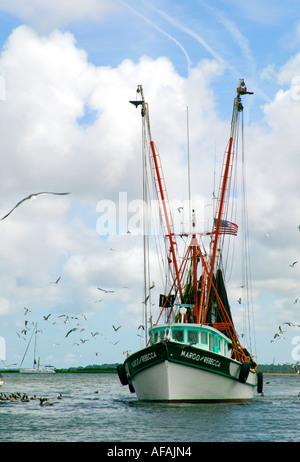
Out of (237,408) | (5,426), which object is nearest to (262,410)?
(237,408)

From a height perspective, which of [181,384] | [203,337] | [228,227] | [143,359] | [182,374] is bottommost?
[181,384]

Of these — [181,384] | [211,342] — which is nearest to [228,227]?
[211,342]

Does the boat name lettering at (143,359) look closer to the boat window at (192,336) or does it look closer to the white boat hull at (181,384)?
the white boat hull at (181,384)

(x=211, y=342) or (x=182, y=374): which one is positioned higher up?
(x=211, y=342)

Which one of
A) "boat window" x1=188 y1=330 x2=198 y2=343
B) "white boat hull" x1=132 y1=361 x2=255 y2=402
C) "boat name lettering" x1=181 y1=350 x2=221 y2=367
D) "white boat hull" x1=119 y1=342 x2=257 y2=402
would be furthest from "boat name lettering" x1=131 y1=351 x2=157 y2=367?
"boat window" x1=188 y1=330 x2=198 y2=343

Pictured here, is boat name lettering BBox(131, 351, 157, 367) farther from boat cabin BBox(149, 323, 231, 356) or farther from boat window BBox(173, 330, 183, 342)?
boat window BBox(173, 330, 183, 342)

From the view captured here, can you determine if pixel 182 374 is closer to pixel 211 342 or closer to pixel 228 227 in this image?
pixel 211 342

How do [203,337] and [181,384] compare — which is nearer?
[181,384]

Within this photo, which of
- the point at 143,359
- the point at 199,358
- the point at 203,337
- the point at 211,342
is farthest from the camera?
the point at 211,342

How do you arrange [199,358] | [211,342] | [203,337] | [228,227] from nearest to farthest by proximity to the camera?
[199,358] < [203,337] < [211,342] < [228,227]

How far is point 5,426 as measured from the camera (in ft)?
117

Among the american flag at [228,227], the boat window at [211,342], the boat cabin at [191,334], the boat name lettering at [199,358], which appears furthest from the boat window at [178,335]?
the american flag at [228,227]
